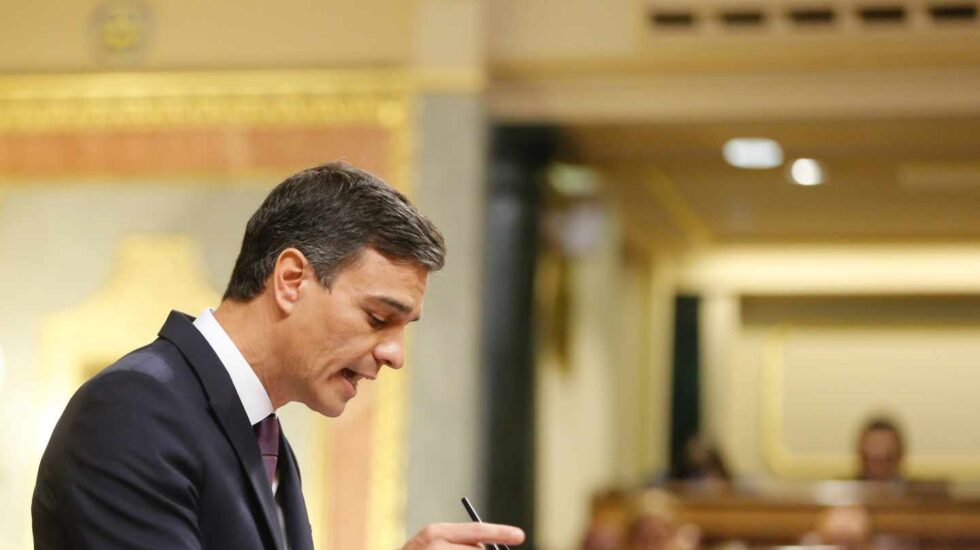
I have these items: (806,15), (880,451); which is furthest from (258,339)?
(880,451)

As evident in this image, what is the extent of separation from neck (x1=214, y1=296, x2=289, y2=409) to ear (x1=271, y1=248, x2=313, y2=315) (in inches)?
1.1

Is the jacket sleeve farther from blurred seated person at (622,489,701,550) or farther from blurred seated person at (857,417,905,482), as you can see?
blurred seated person at (857,417,905,482)

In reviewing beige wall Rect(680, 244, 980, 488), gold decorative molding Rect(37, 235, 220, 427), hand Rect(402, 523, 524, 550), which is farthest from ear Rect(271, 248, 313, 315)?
beige wall Rect(680, 244, 980, 488)

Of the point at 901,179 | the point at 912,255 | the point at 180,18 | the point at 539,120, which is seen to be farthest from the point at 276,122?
the point at 912,255

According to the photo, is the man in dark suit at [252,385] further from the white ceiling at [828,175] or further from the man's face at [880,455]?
the man's face at [880,455]

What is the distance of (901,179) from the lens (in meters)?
10.6

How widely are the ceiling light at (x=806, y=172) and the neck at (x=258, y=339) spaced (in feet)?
25.8

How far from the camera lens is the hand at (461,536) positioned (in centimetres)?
173

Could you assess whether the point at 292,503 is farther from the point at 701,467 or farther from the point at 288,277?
the point at 701,467

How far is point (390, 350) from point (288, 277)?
16 cm

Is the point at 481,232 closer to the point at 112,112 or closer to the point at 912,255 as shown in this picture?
the point at 112,112

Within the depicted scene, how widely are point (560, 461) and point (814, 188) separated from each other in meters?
2.69

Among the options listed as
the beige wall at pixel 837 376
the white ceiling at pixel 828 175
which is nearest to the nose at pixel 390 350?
the white ceiling at pixel 828 175

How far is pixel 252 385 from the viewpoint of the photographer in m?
1.85
